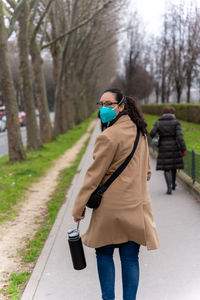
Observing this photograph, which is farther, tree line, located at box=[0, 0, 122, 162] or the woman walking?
tree line, located at box=[0, 0, 122, 162]

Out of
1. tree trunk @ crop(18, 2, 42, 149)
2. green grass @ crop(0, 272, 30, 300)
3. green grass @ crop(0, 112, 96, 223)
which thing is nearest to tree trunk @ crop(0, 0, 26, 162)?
green grass @ crop(0, 112, 96, 223)

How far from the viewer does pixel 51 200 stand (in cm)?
859

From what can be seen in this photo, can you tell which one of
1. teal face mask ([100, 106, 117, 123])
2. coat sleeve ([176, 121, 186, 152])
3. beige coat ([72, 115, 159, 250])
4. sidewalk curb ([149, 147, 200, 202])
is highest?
teal face mask ([100, 106, 117, 123])

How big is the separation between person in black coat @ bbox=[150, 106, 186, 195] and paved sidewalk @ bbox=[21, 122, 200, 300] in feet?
4.52

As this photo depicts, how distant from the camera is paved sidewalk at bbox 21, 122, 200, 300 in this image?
3906mm

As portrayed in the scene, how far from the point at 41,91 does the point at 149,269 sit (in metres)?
15.6

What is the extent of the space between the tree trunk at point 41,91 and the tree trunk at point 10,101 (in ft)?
18.5

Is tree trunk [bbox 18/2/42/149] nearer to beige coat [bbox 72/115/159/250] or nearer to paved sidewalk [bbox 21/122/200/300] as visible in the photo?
paved sidewalk [bbox 21/122/200/300]

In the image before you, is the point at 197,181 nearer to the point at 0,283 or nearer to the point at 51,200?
the point at 51,200

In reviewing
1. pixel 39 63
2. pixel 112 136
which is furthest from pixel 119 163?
pixel 39 63

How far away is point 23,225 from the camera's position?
6.75 metres

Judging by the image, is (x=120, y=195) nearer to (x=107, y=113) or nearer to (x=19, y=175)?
(x=107, y=113)

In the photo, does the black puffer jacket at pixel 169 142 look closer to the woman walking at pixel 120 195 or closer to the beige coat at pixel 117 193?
the woman walking at pixel 120 195

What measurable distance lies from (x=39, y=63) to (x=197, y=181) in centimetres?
1242
